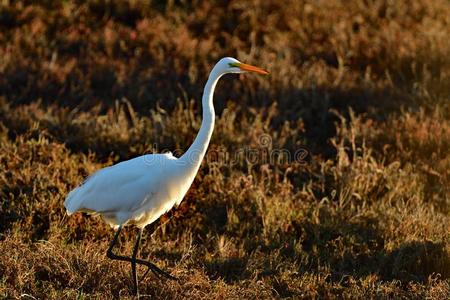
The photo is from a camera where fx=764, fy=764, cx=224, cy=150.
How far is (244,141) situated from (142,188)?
2.82 metres

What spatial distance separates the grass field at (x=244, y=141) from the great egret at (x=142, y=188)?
0.36 m

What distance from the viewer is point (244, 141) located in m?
8.32

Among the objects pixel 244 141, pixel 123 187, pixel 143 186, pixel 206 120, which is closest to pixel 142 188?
pixel 143 186

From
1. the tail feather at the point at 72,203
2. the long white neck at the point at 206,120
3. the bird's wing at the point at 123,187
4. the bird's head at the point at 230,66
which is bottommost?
the tail feather at the point at 72,203

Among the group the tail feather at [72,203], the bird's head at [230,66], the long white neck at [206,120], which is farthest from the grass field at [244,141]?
the bird's head at [230,66]

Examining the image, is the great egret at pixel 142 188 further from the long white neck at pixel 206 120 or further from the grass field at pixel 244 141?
the grass field at pixel 244 141

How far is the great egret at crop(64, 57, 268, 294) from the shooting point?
5566 millimetres

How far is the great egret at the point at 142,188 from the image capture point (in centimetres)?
557

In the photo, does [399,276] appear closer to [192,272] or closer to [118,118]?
[192,272]

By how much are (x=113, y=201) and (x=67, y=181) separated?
1612mm

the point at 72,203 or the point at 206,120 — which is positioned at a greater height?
the point at 206,120

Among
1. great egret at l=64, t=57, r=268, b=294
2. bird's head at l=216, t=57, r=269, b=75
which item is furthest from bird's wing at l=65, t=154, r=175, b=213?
bird's head at l=216, t=57, r=269, b=75

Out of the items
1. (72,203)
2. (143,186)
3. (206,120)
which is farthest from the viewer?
(72,203)

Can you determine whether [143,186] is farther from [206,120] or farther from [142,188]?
[206,120]
